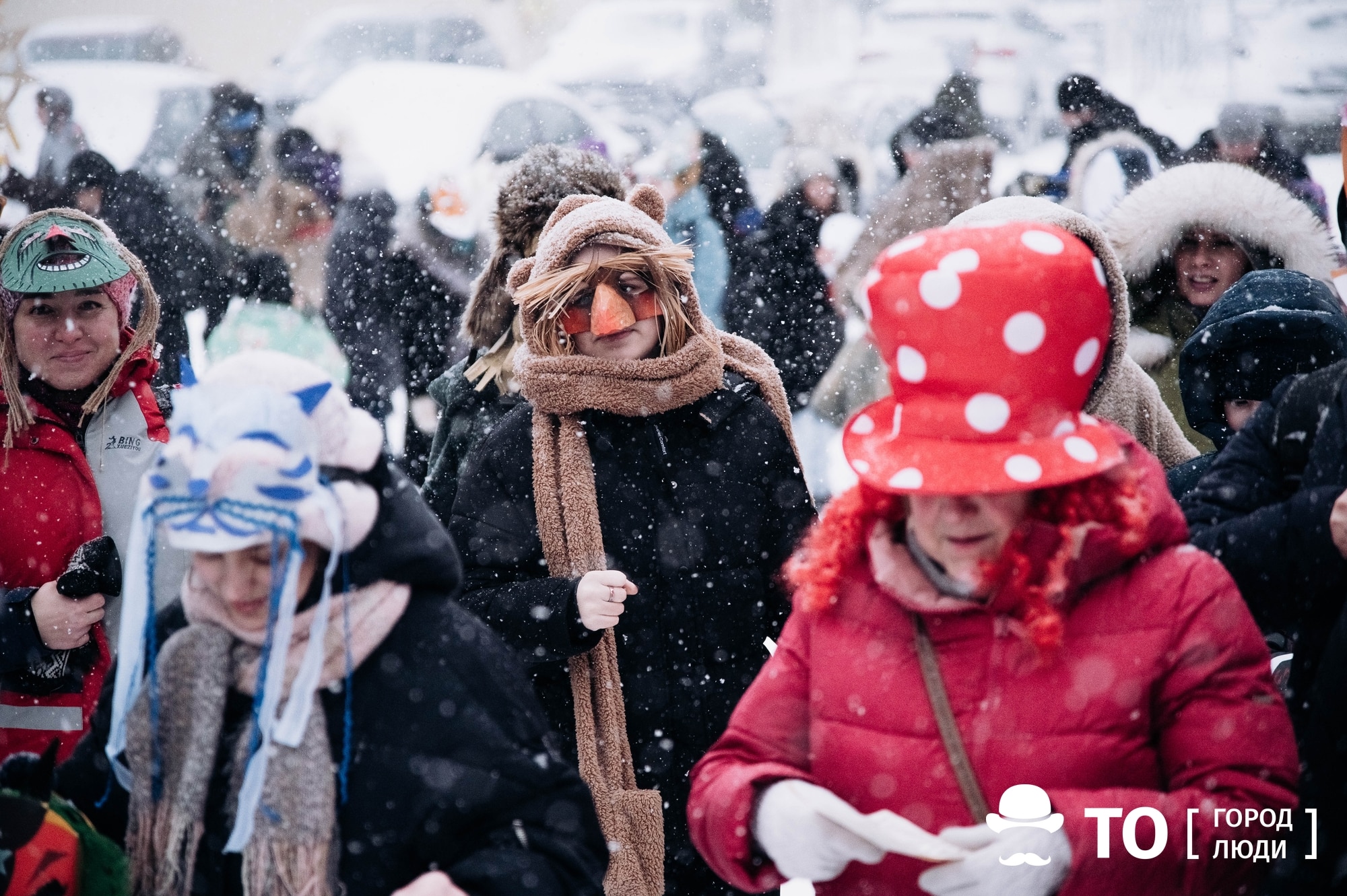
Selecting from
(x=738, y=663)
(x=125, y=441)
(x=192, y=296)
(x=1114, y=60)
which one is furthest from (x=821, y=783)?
(x=1114, y=60)

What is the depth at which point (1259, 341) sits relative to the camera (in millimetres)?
2943

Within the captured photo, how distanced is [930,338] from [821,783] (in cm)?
62

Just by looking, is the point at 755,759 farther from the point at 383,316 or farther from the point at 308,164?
the point at 308,164

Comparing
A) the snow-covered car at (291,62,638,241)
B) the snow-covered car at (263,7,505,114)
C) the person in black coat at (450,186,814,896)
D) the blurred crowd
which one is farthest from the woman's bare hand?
the snow-covered car at (263,7,505,114)

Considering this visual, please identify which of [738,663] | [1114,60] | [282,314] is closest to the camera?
[738,663]

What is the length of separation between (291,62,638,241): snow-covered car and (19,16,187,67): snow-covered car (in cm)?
146

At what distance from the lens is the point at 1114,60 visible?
35.2 feet

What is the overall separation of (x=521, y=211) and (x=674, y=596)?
153 cm

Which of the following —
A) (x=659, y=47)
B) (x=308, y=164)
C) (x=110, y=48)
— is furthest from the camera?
(x=659, y=47)

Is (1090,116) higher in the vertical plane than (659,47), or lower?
lower

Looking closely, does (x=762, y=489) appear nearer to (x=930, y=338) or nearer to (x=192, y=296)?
(x=930, y=338)

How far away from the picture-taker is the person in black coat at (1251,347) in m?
2.90

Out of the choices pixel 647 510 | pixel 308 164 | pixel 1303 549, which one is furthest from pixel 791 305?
pixel 1303 549

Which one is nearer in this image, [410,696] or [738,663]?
[410,696]
